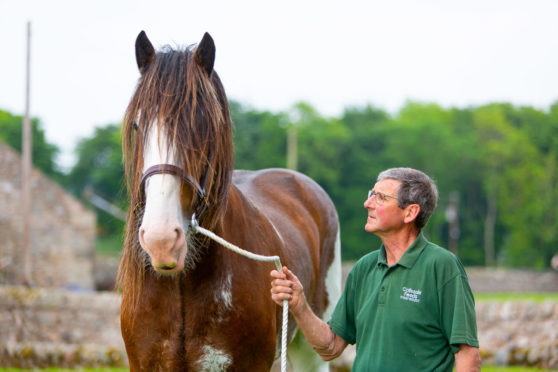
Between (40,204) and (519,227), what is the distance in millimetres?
48352

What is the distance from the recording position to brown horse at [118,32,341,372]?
2.61 meters

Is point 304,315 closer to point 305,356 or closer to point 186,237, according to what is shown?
point 186,237

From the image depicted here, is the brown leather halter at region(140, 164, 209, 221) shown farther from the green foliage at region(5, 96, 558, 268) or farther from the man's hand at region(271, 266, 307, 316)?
the green foliage at region(5, 96, 558, 268)

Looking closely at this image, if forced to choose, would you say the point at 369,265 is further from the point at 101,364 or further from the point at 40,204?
the point at 40,204

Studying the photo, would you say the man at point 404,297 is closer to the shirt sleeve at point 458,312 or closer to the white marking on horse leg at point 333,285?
the shirt sleeve at point 458,312

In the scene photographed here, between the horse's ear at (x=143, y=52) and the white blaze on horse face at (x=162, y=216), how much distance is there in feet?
1.94

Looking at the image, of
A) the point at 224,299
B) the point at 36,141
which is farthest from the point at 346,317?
the point at 36,141

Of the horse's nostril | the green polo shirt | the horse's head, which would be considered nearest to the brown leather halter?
the horse's head

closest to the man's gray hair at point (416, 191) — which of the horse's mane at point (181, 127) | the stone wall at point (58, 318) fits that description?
the horse's mane at point (181, 127)

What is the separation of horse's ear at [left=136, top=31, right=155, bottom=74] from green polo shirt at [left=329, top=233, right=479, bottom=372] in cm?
161

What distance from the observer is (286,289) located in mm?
2873

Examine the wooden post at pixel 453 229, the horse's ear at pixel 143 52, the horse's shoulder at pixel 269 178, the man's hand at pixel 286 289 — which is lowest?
the wooden post at pixel 453 229

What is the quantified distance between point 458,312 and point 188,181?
51.5 inches

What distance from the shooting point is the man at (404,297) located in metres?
2.67
